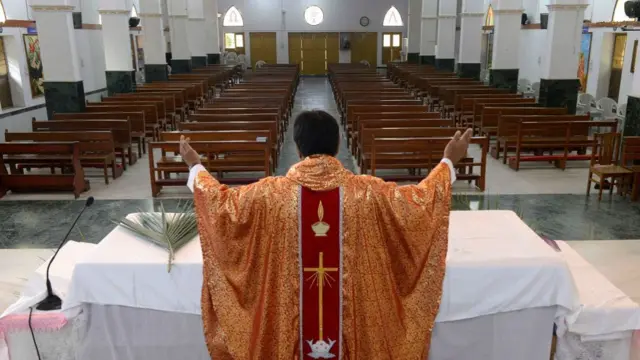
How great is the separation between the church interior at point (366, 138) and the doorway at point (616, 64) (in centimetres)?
6

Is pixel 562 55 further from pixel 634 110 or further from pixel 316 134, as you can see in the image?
pixel 316 134

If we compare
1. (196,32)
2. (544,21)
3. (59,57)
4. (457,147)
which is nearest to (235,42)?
(196,32)

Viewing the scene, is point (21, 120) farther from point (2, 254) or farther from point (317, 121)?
point (317, 121)

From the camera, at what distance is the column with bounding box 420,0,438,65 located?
81.3 feet

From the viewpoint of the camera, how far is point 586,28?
653 inches

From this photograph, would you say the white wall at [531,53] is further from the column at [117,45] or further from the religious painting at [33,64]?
the religious painting at [33,64]

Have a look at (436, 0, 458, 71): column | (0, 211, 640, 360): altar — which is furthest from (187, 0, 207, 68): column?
(0, 211, 640, 360): altar

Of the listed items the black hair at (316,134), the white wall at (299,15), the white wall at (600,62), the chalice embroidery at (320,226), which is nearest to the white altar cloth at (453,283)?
the chalice embroidery at (320,226)

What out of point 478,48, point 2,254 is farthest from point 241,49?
point 2,254

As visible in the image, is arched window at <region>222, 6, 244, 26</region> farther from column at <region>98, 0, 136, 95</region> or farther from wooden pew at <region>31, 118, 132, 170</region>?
wooden pew at <region>31, 118, 132, 170</region>

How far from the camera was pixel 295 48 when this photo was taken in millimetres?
32562

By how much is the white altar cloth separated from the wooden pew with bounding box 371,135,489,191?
15.1 feet

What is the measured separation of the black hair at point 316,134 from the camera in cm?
266

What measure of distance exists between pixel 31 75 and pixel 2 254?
34.2 ft
